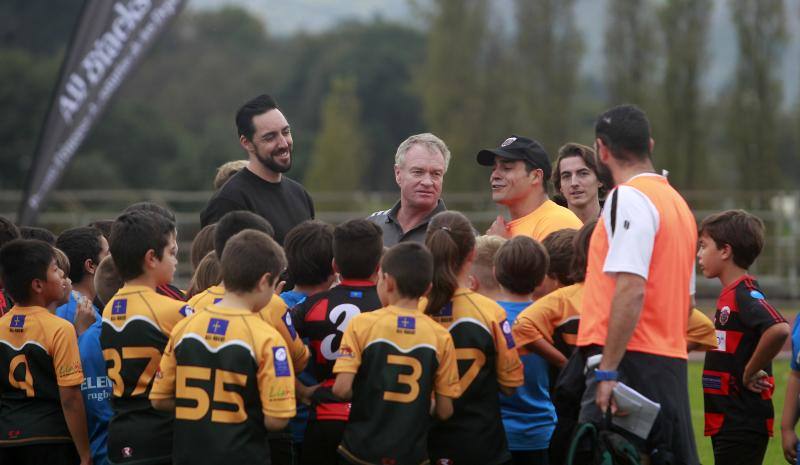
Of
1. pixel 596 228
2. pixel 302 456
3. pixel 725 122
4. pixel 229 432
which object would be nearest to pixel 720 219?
pixel 596 228

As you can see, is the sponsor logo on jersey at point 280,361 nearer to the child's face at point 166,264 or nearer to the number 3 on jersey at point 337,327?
the number 3 on jersey at point 337,327

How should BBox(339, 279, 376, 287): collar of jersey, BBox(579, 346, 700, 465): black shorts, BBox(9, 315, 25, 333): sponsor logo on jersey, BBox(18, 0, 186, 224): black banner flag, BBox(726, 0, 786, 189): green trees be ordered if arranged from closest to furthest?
BBox(579, 346, 700, 465): black shorts, BBox(339, 279, 376, 287): collar of jersey, BBox(9, 315, 25, 333): sponsor logo on jersey, BBox(18, 0, 186, 224): black banner flag, BBox(726, 0, 786, 189): green trees

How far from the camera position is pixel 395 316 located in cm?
483

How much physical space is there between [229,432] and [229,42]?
64217 millimetres

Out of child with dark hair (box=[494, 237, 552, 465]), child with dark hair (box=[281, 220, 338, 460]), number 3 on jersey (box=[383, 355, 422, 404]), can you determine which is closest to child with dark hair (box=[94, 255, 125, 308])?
child with dark hair (box=[281, 220, 338, 460])

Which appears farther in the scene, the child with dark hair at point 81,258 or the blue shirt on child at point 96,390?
the child with dark hair at point 81,258

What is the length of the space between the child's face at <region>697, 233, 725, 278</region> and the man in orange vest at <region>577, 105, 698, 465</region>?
1395 mm

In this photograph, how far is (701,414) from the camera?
10.3 m

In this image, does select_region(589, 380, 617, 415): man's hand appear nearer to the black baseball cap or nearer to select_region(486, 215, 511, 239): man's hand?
select_region(486, 215, 511, 239): man's hand

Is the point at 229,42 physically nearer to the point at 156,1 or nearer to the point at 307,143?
the point at 307,143

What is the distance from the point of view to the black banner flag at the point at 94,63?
1230 centimetres

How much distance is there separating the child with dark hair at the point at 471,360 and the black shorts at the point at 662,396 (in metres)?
0.42

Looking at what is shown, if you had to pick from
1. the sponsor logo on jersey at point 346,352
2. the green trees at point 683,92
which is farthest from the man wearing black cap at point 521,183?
the green trees at point 683,92

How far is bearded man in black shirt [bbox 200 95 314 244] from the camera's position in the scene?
677cm
